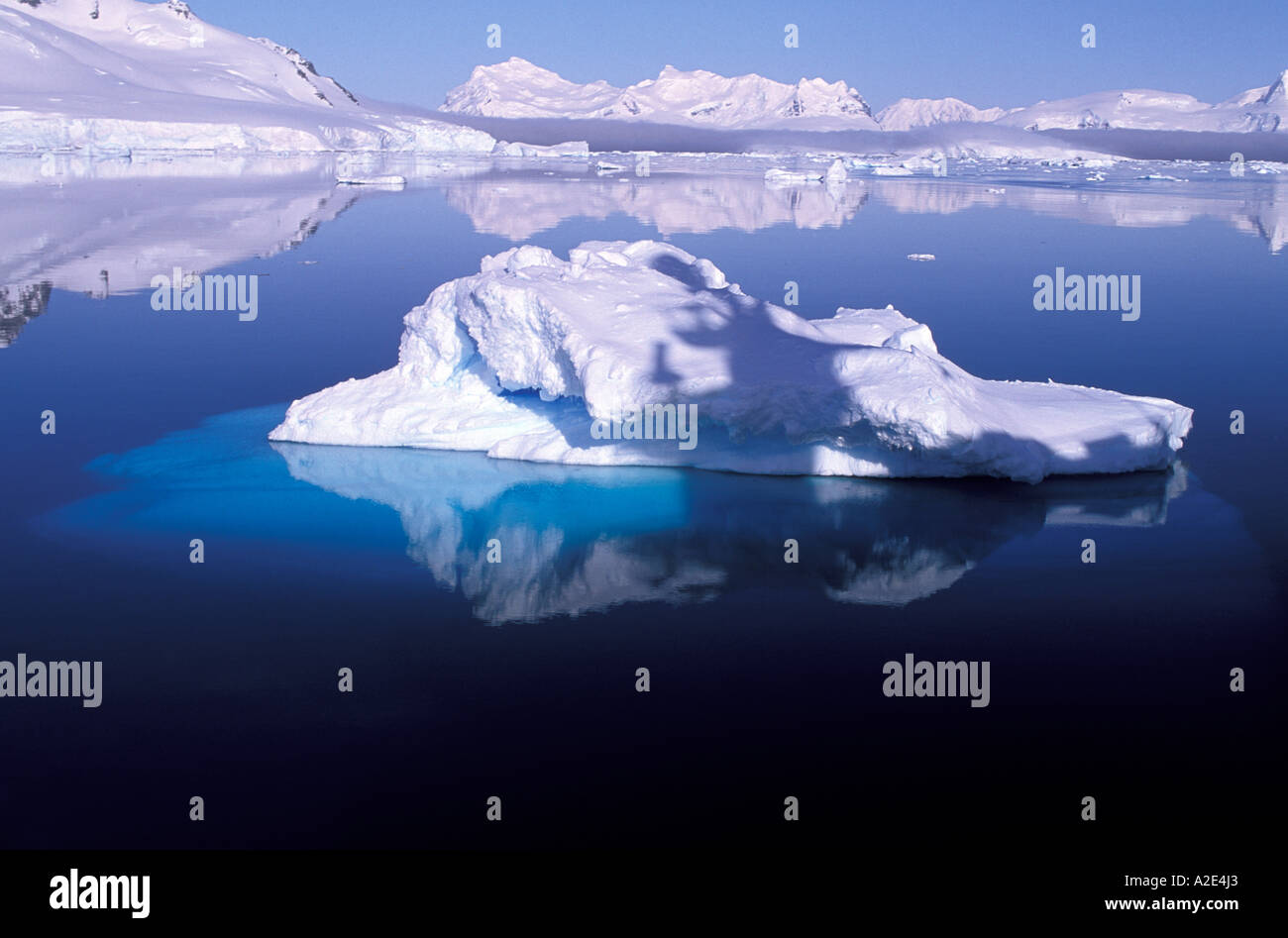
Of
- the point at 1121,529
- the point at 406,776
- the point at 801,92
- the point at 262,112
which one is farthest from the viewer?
the point at 801,92

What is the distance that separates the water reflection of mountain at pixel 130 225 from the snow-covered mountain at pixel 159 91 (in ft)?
43.8

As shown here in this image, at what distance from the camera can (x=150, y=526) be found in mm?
8758

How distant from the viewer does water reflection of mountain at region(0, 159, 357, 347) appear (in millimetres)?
19453

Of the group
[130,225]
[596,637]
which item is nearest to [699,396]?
[596,637]

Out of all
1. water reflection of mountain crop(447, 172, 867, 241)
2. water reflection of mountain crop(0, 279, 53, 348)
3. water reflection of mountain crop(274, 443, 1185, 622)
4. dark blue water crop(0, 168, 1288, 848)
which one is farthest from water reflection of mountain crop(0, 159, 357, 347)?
water reflection of mountain crop(274, 443, 1185, 622)

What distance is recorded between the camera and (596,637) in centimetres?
716

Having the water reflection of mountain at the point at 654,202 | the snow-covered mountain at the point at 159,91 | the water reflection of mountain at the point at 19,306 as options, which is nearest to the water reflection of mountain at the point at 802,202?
the water reflection of mountain at the point at 654,202

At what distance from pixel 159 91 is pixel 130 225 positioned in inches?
2178

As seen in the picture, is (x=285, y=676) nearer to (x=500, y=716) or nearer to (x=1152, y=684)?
(x=500, y=716)

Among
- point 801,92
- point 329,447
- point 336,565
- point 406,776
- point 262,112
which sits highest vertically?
point 801,92

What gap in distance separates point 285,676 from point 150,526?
113 inches

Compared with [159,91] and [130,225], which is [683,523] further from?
[159,91]

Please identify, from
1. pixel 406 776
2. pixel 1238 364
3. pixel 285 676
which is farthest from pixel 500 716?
pixel 1238 364

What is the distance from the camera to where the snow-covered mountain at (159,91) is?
57.2 m
